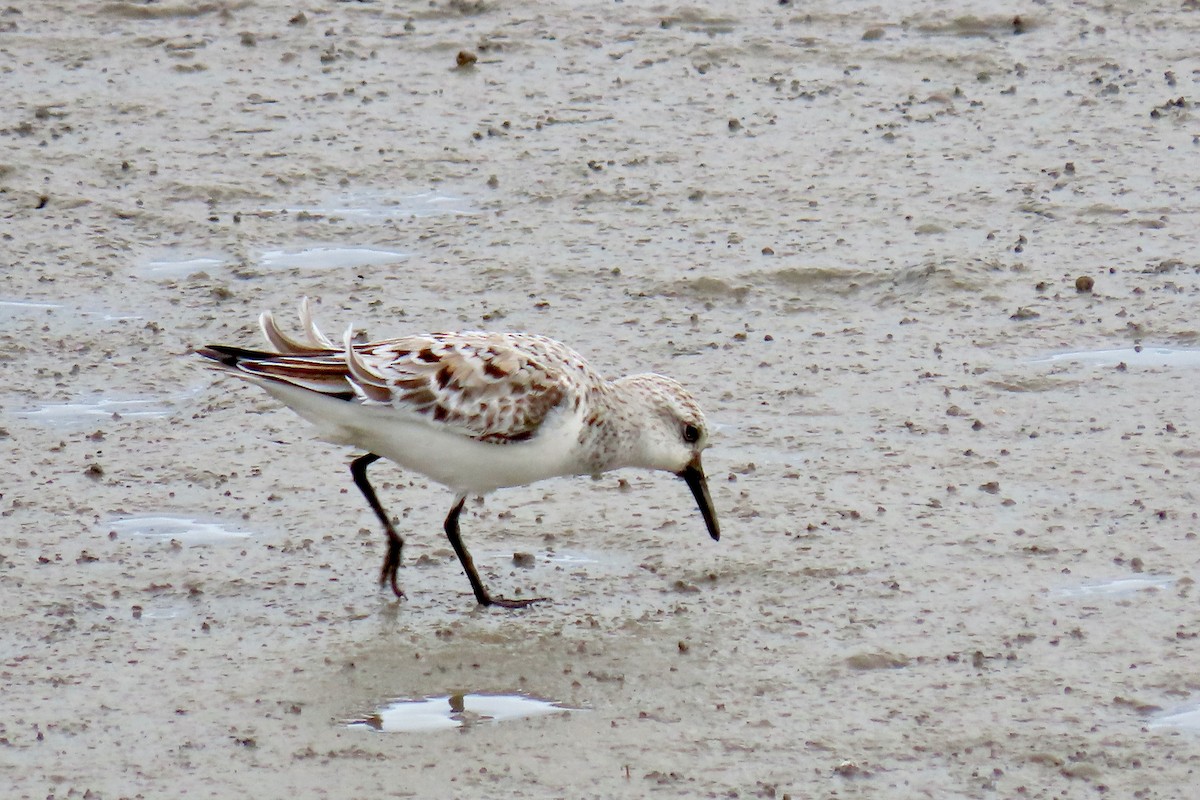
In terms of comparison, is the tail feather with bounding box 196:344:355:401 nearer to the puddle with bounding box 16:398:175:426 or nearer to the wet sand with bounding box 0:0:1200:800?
the wet sand with bounding box 0:0:1200:800

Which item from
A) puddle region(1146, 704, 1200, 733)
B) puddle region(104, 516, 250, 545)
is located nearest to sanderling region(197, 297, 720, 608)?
puddle region(104, 516, 250, 545)

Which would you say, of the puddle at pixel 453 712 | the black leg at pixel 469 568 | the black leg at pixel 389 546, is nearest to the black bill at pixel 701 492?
the black leg at pixel 469 568

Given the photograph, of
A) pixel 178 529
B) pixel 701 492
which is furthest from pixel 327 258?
pixel 701 492

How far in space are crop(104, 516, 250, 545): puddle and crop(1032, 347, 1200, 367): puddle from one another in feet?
11.7

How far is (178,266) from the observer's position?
28.9 feet

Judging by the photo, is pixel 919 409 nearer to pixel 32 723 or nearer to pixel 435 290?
pixel 435 290

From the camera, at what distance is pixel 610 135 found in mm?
10234

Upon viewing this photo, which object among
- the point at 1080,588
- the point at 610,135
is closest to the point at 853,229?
the point at 610,135

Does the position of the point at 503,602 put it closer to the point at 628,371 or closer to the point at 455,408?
the point at 455,408

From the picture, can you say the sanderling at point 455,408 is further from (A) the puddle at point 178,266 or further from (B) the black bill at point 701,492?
(A) the puddle at point 178,266

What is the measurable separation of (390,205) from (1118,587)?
463cm

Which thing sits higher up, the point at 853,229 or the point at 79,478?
the point at 853,229

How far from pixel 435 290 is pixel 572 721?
3509mm

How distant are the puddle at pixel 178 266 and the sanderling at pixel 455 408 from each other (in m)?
2.40
